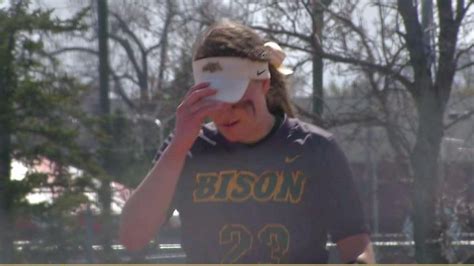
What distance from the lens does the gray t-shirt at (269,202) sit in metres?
1.95

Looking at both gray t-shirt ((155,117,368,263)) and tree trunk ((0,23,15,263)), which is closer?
gray t-shirt ((155,117,368,263))

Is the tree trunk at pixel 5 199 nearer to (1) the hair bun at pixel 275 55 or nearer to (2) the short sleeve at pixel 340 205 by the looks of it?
(1) the hair bun at pixel 275 55

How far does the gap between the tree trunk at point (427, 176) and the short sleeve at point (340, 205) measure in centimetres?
240

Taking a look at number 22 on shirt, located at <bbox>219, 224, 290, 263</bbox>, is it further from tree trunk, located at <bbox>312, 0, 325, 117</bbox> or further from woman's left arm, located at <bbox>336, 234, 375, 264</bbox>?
tree trunk, located at <bbox>312, 0, 325, 117</bbox>

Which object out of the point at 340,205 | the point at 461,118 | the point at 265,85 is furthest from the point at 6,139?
the point at 340,205

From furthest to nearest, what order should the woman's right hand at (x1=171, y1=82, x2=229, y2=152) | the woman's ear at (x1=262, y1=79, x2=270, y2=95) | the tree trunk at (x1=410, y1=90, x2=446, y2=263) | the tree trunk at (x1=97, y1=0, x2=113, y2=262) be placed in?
the tree trunk at (x1=97, y1=0, x2=113, y2=262) < the tree trunk at (x1=410, y1=90, x2=446, y2=263) < the woman's ear at (x1=262, y1=79, x2=270, y2=95) < the woman's right hand at (x1=171, y1=82, x2=229, y2=152)

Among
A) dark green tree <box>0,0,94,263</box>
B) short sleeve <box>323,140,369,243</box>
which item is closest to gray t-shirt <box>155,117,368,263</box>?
short sleeve <box>323,140,369,243</box>

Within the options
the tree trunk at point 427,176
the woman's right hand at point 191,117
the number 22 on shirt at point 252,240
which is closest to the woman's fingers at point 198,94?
the woman's right hand at point 191,117

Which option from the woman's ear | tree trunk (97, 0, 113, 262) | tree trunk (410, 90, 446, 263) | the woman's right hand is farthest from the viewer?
tree trunk (97, 0, 113, 262)

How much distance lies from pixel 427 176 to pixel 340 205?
254cm

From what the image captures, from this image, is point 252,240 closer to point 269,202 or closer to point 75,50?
point 269,202

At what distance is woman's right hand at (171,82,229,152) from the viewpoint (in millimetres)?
1885

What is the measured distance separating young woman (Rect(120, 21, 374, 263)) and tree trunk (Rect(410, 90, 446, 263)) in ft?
7.88

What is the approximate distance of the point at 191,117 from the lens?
74.4 inches
